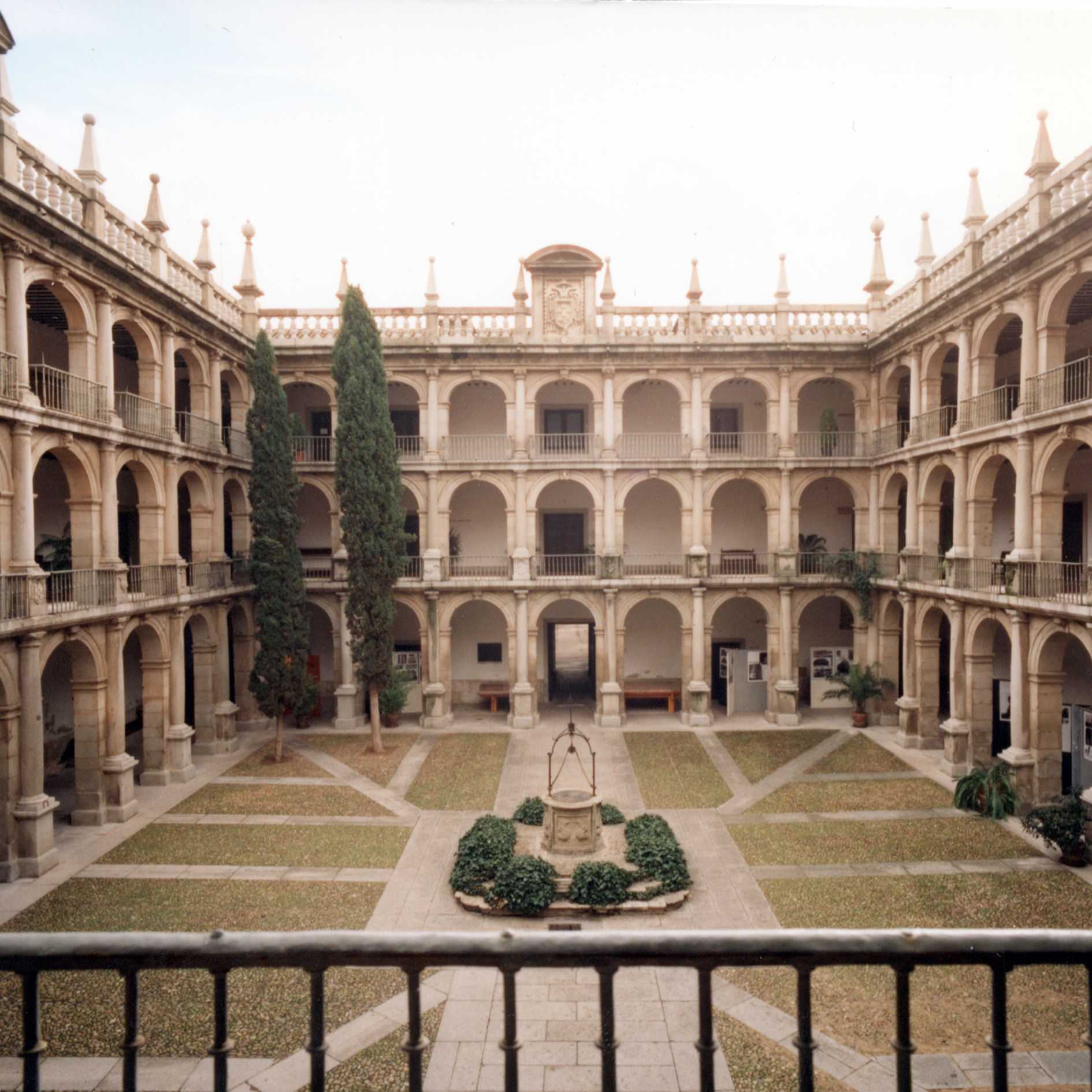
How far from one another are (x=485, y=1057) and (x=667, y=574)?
19521 mm

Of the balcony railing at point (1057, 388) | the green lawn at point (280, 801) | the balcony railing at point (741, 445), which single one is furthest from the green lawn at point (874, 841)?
the balcony railing at point (741, 445)

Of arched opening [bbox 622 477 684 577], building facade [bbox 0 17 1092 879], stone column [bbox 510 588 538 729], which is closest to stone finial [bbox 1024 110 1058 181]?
building facade [bbox 0 17 1092 879]

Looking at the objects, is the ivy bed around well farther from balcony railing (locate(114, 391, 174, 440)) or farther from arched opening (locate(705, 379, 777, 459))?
arched opening (locate(705, 379, 777, 459))

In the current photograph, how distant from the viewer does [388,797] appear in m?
18.3

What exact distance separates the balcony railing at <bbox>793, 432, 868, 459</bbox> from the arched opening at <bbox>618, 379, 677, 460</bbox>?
4173 mm

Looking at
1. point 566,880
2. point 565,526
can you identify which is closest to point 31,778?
point 566,880

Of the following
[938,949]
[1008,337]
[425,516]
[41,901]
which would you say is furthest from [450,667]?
[938,949]

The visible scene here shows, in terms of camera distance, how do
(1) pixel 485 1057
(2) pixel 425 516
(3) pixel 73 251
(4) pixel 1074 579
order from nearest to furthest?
1. (1) pixel 485 1057
2. (3) pixel 73 251
3. (4) pixel 1074 579
4. (2) pixel 425 516

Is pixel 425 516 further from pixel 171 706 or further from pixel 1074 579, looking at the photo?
pixel 1074 579

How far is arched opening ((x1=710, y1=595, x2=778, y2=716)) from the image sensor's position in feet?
87.4

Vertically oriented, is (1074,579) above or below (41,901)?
above

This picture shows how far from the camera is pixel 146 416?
62.4ft

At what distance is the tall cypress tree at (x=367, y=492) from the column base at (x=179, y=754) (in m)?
4.80

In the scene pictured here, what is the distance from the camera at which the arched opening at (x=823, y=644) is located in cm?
2722
